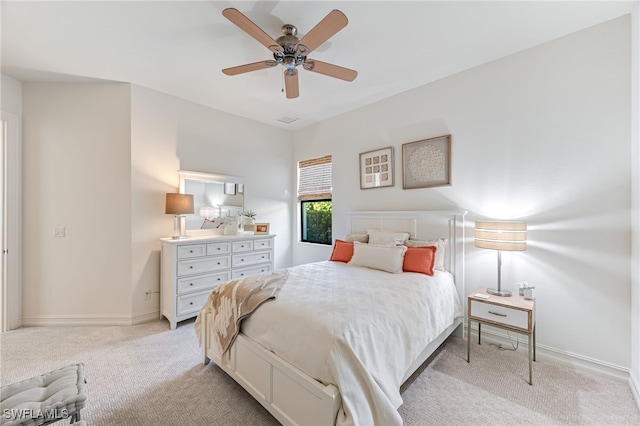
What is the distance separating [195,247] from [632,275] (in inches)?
167

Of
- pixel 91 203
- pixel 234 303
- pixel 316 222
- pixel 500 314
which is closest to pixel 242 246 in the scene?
pixel 316 222

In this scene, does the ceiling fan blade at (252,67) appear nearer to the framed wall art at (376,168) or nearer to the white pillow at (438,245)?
the framed wall art at (376,168)

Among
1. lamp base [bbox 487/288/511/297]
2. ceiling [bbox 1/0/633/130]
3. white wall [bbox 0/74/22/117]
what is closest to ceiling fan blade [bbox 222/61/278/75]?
ceiling [bbox 1/0/633/130]

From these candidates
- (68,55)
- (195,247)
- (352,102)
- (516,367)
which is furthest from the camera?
(352,102)

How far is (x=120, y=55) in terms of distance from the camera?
103 inches

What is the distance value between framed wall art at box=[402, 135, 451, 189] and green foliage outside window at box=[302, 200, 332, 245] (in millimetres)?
1613

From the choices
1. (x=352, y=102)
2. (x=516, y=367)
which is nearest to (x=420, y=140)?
(x=352, y=102)

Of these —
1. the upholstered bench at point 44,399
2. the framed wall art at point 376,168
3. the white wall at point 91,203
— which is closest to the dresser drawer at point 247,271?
the white wall at point 91,203

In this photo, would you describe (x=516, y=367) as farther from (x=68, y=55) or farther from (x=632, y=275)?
(x=68, y=55)

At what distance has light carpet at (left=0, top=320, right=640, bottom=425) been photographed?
173 centimetres

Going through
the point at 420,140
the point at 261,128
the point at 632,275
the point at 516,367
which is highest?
the point at 261,128

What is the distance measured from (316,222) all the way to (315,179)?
0.80m

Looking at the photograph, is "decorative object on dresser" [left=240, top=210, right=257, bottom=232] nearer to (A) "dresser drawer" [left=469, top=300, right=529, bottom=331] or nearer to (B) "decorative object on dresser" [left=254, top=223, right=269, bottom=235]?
(B) "decorative object on dresser" [left=254, top=223, right=269, bottom=235]

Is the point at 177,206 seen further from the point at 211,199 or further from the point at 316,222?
the point at 316,222
